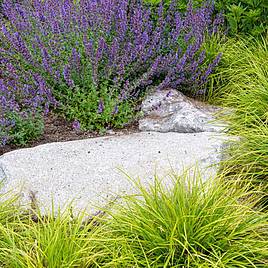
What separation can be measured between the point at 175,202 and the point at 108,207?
0.41 meters

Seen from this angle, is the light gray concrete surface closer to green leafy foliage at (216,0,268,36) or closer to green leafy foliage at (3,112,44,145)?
green leafy foliage at (3,112,44,145)

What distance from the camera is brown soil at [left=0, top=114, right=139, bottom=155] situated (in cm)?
355

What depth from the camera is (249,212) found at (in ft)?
8.66

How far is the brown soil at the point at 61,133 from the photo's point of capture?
3555 mm

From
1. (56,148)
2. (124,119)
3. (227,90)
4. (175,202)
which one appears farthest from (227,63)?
(175,202)

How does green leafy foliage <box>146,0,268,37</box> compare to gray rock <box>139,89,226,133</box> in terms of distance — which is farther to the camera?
green leafy foliage <box>146,0,268,37</box>

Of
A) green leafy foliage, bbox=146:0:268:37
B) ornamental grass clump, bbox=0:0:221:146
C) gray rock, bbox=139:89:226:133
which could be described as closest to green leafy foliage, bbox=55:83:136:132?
ornamental grass clump, bbox=0:0:221:146

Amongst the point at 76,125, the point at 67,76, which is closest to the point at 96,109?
the point at 76,125

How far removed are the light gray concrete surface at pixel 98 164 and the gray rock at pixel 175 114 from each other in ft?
0.56

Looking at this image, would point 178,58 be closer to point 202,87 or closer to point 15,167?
point 202,87

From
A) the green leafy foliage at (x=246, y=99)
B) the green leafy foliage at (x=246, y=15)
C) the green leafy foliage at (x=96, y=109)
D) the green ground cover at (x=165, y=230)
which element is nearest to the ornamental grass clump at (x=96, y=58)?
the green leafy foliage at (x=96, y=109)

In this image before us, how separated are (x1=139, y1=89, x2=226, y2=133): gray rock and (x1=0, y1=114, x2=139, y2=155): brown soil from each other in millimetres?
153

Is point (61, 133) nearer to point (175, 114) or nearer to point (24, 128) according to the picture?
point (24, 128)

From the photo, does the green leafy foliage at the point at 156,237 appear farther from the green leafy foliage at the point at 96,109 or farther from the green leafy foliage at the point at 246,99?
the green leafy foliage at the point at 96,109
